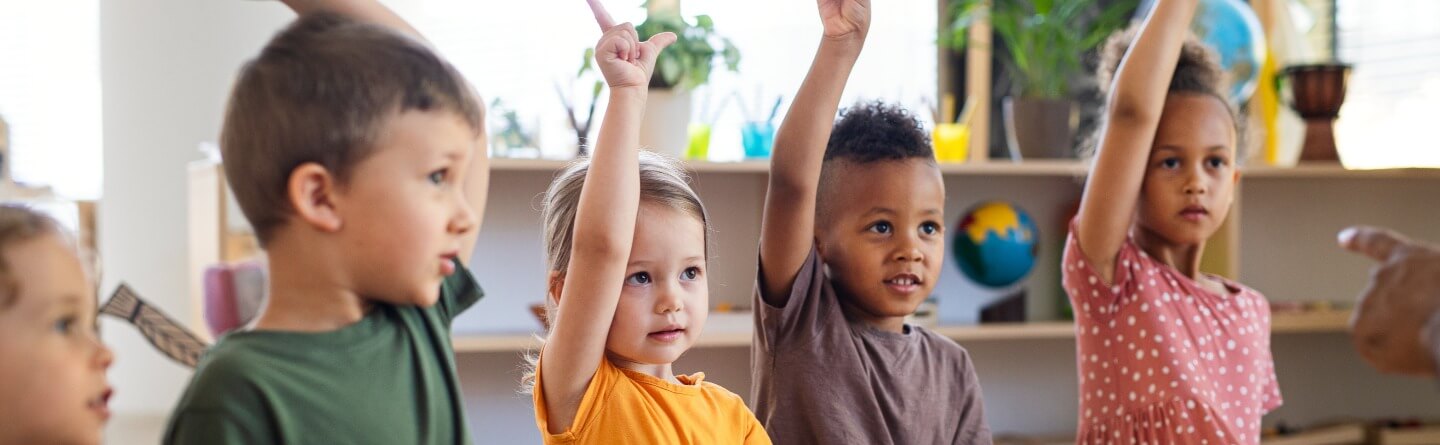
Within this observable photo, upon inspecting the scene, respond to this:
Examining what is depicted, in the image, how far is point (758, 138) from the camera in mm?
3010

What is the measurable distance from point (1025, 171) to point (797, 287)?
1.92m

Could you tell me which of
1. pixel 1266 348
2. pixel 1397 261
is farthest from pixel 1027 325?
pixel 1397 261

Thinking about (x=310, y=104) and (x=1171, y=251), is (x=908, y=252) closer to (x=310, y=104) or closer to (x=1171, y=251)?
(x=1171, y=251)

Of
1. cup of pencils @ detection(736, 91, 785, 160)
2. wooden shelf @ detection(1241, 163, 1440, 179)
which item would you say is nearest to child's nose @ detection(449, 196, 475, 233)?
cup of pencils @ detection(736, 91, 785, 160)

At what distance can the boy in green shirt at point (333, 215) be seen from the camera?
0.77 m

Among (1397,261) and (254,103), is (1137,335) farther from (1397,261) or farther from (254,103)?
(254,103)

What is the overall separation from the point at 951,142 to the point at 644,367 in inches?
84.1

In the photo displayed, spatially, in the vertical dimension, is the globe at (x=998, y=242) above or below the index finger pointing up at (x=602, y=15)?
below

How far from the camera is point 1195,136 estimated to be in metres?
1.52

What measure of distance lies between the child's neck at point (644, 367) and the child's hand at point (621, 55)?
0.27m

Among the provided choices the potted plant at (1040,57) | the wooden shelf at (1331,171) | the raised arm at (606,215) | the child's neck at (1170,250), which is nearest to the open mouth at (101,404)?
the raised arm at (606,215)

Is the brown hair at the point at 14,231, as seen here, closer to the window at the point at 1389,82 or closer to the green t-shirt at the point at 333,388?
the green t-shirt at the point at 333,388

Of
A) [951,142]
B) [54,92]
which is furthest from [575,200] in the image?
[54,92]

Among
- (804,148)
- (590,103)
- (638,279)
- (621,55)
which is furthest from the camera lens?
(590,103)
